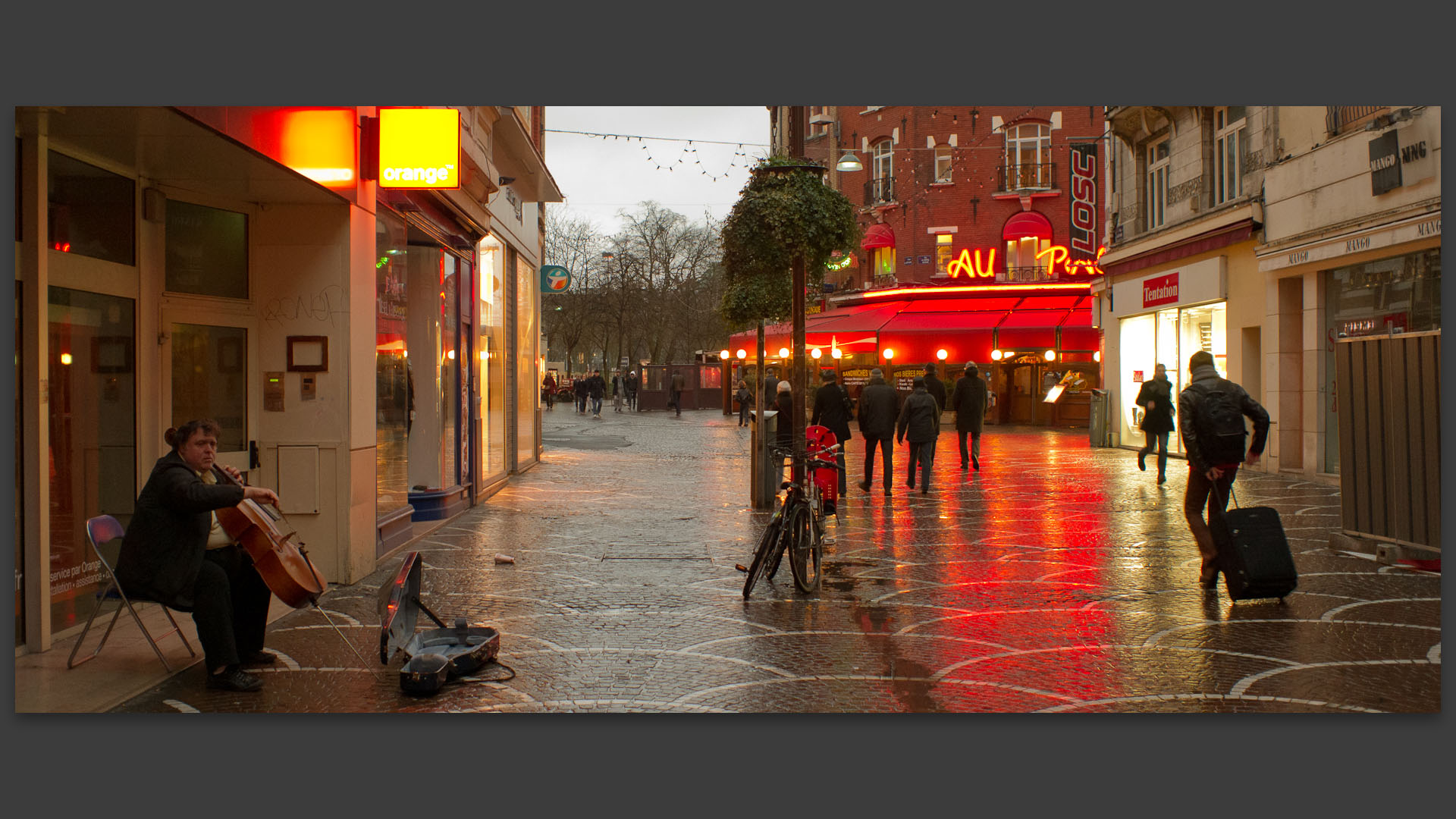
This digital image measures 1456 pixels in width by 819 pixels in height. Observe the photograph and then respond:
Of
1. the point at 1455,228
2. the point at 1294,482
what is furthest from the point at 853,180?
the point at 1455,228

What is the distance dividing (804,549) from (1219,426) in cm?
285

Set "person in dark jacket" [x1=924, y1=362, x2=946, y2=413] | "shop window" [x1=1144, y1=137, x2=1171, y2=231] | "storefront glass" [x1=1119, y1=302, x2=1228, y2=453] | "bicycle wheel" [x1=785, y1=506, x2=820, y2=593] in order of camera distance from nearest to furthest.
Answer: "bicycle wheel" [x1=785, y1=506, x2=820, y2=593] < "person in dark jacket" [x1=924, y1=362, x2=946, y2=413] < "storefront glass" [x1=1119, y1=302, x2=1228, y2=453] < "shop window" [x1=1144, y1=137, x2=1171, y2=231]

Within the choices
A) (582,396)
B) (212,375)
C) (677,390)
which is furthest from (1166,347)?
(582,396)

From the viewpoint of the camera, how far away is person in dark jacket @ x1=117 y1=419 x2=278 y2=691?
5.53 meters

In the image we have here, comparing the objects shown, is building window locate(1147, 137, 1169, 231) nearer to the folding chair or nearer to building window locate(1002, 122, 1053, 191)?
building window locate(1002, 122, 1053, 191)

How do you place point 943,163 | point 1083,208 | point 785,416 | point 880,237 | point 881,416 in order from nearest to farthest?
1. point 881,416
2. point 785,416
3. point 1083,208
4. point 943,163
5. point 880,237

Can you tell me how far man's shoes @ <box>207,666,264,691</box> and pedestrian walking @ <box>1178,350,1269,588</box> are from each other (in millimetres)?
5802

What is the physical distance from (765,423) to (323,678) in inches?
307

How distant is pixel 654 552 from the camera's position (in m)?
9.84

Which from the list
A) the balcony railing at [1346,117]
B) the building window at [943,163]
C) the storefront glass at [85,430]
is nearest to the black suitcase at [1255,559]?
the storefront glass at [85,430]

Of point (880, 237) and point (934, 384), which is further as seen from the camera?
point (880, 237)

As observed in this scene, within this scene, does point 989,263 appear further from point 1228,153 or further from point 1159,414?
point 1159,414

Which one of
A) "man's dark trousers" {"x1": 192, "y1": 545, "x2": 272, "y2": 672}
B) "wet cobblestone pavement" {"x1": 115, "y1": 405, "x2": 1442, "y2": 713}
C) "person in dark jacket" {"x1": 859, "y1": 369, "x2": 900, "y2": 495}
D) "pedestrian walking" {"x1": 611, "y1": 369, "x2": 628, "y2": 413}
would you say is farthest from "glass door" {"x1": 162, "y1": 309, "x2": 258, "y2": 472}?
"pedestrian walking" {"x1": 611, "y1": 369, "x2": 628, "y2": 413}

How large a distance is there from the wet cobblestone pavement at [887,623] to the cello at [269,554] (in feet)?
1.25
